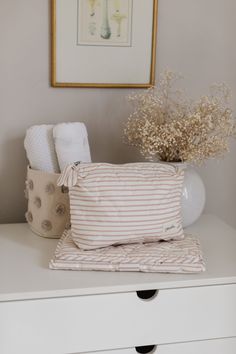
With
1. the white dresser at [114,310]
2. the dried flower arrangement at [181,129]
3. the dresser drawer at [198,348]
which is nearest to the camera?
the white dresser at [114,310]

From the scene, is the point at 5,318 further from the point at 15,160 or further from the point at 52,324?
the point at 15,160

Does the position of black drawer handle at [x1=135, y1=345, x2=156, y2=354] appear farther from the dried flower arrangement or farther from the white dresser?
the dried flower arrangement

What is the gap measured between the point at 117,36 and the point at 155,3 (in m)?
0.16

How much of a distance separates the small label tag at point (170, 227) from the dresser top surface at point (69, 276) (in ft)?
0.36

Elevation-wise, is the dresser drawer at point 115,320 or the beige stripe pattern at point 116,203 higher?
the beige stripe pattern at point 116,203

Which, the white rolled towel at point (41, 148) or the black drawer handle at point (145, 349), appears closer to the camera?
the black drawer handle at point (145, 349)

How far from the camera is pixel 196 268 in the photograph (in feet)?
4.19

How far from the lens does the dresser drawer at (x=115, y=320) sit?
3.90 feet

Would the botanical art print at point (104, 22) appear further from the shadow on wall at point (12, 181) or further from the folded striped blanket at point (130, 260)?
the folded striped blanket at point (130, 260)

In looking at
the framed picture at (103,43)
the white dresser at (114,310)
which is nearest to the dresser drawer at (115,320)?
the white dresser at (114,310)

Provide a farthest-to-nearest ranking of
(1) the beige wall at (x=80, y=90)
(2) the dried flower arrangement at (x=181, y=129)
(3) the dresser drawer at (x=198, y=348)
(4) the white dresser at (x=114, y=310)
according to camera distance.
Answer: (1) the beige wall at (x=80, y=90) < (2) the dried flower arrangement at (x=181, y=129) < (3) the dresser drawer at (x=198, y=348) < (4) the white dresser at (x=114, y=310)

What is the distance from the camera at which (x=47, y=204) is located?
1.48 meters

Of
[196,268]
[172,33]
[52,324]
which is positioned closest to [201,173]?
[172,33]

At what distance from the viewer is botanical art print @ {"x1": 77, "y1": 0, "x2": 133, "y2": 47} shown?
1597 millimetres
